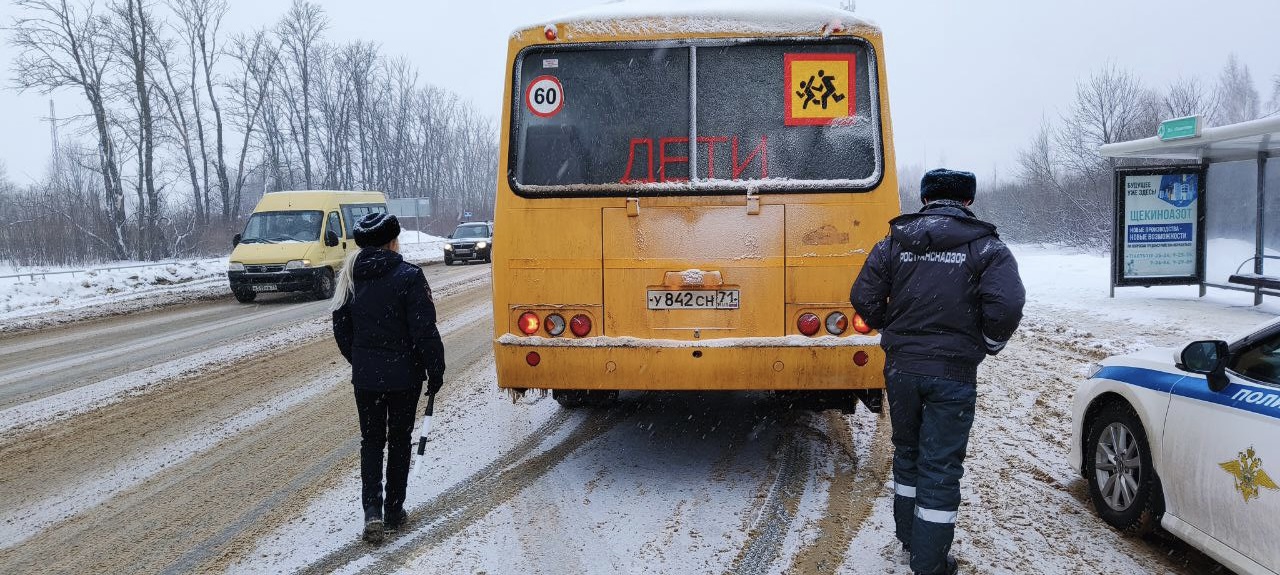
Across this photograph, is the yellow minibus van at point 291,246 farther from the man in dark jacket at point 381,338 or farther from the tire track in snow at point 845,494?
the man in dark jacket at point 381,338

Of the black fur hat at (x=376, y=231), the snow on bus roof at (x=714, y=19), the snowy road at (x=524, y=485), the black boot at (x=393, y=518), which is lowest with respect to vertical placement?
the snowy road at (x=524, y=485)

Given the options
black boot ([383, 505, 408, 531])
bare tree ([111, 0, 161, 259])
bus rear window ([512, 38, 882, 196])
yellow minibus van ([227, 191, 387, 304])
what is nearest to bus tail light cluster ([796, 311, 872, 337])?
bus rear window ([512, 38, 882, 196])

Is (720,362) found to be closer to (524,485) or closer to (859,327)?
(859,327)

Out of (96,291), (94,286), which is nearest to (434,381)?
(96,291)

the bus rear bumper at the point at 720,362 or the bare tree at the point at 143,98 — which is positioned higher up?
the bare tree at the point at 143,98

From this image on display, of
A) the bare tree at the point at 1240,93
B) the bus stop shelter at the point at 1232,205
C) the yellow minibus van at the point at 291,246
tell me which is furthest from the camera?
the bare tree at the point at 1240,93

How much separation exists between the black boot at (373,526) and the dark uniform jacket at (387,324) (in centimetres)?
69

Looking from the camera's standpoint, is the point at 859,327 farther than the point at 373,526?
Yes

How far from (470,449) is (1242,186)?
13789 millimetres

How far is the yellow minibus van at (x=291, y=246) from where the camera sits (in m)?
17.1

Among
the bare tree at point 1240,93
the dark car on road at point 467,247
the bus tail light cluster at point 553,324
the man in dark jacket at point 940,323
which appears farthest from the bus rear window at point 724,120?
the bare tree at point 1240,93

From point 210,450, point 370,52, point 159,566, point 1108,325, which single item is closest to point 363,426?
Answer: point 159,566

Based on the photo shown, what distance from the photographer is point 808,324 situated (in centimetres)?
479

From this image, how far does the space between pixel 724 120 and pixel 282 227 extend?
1550 cm
